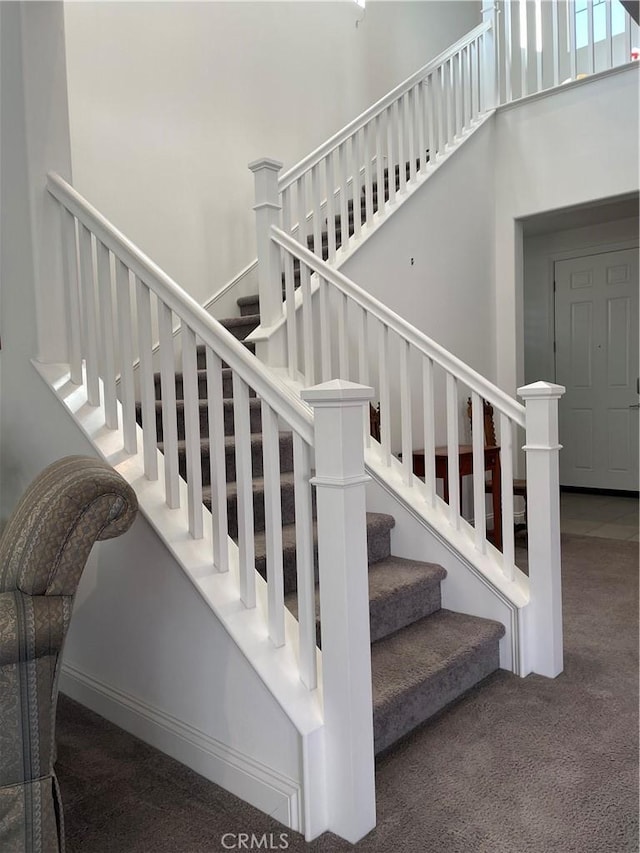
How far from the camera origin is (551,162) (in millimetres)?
4562

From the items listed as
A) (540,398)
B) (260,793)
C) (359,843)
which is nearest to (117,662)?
(260,793)

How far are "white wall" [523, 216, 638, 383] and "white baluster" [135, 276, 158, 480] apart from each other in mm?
5073

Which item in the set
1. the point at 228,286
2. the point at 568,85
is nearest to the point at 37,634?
the point at 228,286

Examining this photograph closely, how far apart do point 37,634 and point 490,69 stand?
4970 millimetres

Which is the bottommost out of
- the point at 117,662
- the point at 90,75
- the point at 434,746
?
the point at 434,746

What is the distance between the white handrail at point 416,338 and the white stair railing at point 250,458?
943mm

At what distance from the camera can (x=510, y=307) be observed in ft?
15.8

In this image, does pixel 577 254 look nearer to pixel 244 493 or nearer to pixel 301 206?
pixel 301 206

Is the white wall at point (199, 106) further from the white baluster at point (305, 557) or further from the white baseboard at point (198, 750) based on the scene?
the white baluster at point (305, 557)

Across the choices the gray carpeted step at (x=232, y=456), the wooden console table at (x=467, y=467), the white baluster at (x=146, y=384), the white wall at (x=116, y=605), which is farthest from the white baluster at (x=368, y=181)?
the white baluster at (x=146, y=384)

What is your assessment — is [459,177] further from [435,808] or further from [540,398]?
[435,808]

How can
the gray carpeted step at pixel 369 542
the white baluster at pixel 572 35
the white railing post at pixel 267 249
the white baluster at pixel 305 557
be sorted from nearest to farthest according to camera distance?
the white baluster at pixel 305 557 < the gray carpeted step at pixel 369 542 < the white railing post at pixel 267 249 < the white baluster at pixel 572 35

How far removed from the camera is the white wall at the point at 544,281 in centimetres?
601

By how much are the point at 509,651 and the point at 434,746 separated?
0.59 metres
